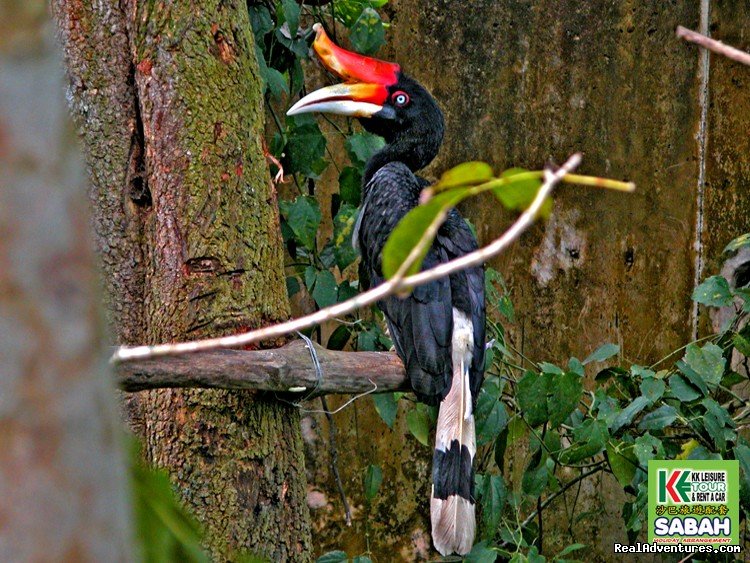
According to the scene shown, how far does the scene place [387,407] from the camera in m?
2.31

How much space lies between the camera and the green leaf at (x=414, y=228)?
0.36m

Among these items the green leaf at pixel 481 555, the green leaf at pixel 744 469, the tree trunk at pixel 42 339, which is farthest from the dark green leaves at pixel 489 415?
the tree trunk at pixel 42 339

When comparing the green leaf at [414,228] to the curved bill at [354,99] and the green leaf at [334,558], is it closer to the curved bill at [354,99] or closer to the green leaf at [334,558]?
the green leaf at [334,558]

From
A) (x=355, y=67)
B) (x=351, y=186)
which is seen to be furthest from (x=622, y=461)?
(x=355, y=67)

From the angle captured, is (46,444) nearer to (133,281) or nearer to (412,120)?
(133,281)

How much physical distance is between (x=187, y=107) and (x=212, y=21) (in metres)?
0.17

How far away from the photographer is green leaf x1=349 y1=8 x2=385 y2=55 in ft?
7.92

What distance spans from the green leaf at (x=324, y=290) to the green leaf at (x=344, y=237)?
0.05 m

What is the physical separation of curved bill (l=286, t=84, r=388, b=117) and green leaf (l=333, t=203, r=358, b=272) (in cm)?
31

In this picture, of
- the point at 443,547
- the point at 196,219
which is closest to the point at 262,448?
the point at 196,219

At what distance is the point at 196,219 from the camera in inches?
65.2

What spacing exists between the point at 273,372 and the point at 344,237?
824 millimetres

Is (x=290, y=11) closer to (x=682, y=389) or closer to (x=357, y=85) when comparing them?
(x=357, y=85)

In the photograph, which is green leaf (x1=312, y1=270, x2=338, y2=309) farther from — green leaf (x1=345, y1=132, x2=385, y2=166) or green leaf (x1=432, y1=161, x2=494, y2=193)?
green leaf (x1=432, y1=161, x2=494, y2=193)
